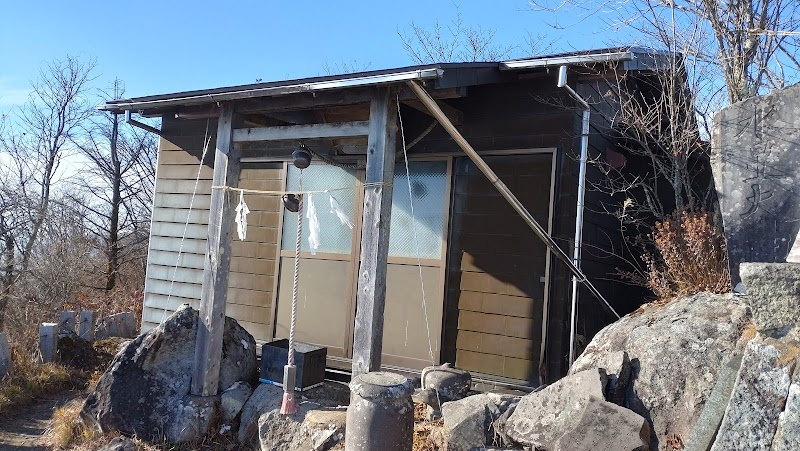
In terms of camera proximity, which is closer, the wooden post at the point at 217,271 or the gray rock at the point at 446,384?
the gray rock at the point at 446,384

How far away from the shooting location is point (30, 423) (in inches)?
239

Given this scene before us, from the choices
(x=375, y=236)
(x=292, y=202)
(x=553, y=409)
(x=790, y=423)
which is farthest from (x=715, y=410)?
(x=292, y=202)

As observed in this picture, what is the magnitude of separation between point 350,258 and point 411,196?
986 mm

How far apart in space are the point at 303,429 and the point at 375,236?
158 centimetres

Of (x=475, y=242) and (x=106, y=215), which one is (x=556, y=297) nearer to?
(x=475, y=242)

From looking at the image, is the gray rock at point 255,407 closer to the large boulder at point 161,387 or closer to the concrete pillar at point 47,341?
the large boulder at point 161,387

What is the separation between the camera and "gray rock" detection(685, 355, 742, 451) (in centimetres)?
298

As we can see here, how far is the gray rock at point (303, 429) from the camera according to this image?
449 centimetres

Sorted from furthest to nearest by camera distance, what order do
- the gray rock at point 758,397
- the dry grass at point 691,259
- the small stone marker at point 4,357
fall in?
the small stone marker at point 4,357
the dry grass at point 691,259
the gray rock at point 758,397

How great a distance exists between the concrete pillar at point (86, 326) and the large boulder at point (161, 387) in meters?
3.05

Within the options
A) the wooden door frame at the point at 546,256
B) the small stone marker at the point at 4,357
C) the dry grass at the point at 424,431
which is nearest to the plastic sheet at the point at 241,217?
the dry grass at the point at 424,431

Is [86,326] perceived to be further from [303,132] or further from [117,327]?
[303,132]

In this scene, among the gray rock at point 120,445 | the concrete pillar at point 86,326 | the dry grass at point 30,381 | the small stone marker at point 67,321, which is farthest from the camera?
the concrete pillar at point 86,326

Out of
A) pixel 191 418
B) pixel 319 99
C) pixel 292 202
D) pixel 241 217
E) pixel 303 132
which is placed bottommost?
pixel 191 418
